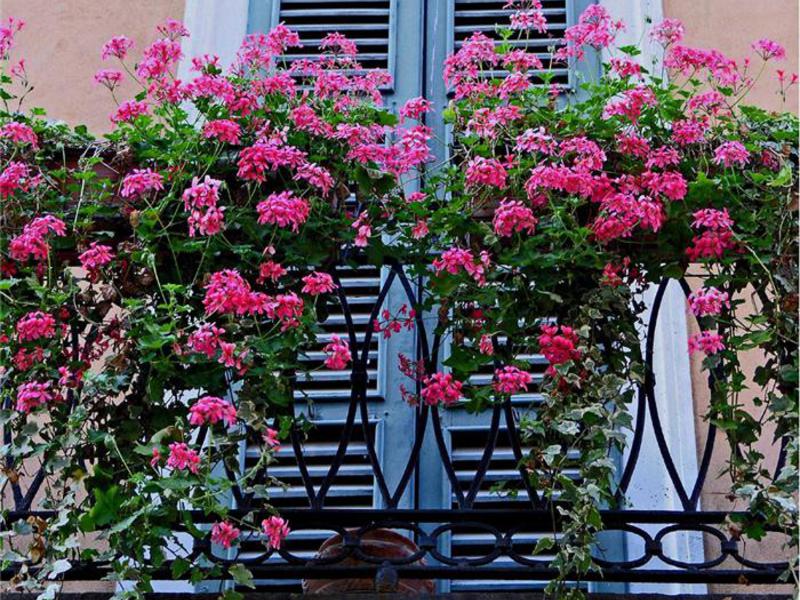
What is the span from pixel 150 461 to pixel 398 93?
6.66 feet

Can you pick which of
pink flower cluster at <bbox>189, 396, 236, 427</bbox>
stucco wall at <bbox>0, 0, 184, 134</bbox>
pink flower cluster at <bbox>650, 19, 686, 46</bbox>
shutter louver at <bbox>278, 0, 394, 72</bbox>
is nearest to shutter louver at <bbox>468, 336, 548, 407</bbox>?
pink flower cluster at <bbox>650, 19, 686, 46</bbox>

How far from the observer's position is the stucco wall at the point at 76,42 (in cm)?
580

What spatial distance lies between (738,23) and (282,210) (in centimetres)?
210

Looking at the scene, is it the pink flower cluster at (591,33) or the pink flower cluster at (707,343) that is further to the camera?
the pink flower cluster at (591,33)

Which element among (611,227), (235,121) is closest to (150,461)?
(235,121)

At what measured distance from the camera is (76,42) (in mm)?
6004

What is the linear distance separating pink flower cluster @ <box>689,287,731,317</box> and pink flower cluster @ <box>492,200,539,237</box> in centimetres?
47

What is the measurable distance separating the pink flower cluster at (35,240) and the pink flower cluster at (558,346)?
132 cm

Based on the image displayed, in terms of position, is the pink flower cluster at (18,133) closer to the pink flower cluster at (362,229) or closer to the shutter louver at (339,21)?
the pink flower cluster at (362,229)

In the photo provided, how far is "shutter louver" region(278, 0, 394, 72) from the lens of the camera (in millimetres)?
6039

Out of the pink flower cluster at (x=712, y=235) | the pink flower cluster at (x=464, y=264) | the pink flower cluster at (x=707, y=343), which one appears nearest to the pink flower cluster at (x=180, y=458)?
the pink flower cluster at (x=464, y=264)

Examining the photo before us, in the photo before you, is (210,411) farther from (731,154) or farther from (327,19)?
(327,19)

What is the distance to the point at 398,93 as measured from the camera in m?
5.85

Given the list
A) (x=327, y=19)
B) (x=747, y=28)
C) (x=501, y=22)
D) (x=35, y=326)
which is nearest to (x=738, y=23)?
(x=747, y=28)
